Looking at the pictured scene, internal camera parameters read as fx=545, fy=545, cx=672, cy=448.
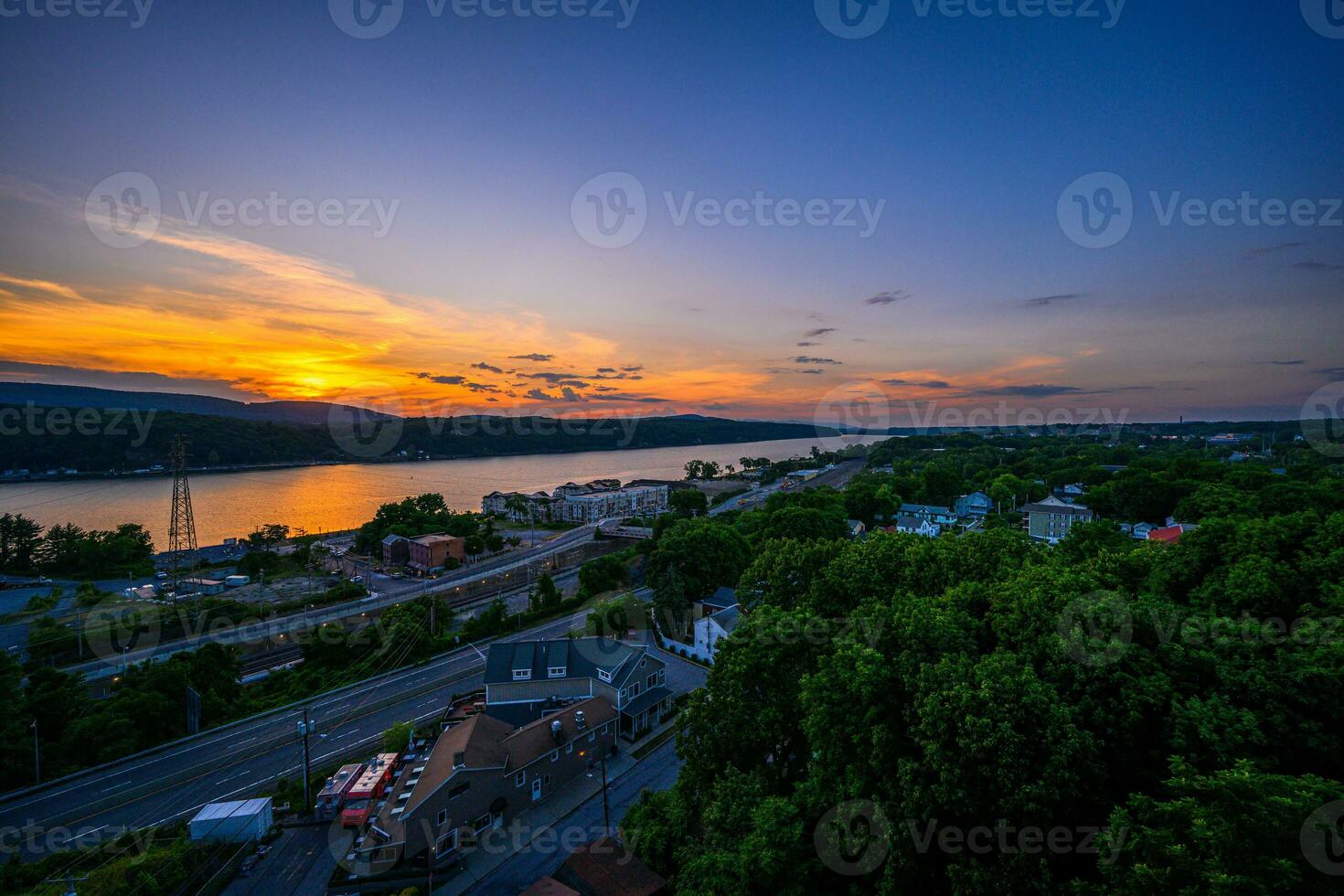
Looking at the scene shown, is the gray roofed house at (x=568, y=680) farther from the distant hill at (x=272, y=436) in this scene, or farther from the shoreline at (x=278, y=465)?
the shoreline at (x=278, y=465)

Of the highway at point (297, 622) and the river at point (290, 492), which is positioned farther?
the river at point (290, 492)

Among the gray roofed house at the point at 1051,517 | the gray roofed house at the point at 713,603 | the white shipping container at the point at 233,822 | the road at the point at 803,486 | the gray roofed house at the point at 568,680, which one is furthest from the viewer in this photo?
the road at the point at 803,486

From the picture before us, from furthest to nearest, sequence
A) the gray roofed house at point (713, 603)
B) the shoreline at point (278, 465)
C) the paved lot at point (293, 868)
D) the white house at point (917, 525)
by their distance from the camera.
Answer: the shoreline at point (278, 465) < the white house at point (917, 525) < the gray roofed house at point (713, 603) < the paved lot at point (293, 868)

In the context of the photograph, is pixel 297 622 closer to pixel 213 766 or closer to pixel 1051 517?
pixel 213 766

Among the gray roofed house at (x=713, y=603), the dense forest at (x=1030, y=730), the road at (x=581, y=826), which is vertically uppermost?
the dense forest at (x=1030, y=730)

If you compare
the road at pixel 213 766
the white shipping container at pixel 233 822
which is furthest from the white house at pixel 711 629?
the white shipping container at pixel 233 822

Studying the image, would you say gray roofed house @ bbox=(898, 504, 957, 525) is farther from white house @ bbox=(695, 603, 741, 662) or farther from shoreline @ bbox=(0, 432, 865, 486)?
shoreline @ bbox=(0, 432, 865, 486)
